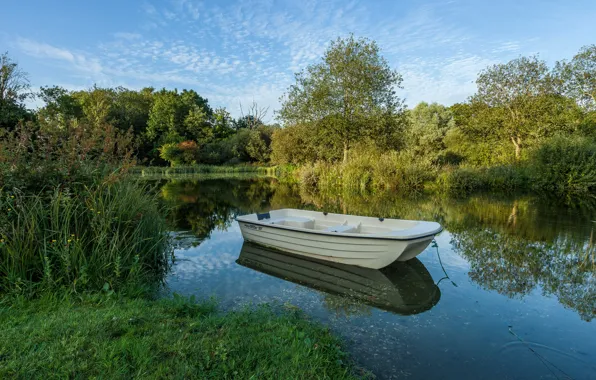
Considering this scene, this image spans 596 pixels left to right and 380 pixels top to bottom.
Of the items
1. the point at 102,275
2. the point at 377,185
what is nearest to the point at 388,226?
the point at 102,275

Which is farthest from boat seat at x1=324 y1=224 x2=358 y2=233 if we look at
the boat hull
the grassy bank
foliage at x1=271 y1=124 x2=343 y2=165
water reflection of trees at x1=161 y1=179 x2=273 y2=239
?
foliage at x1=271 y1=124 x2=343 y2=165

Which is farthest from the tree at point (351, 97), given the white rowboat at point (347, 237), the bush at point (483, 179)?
the white rowboat at point (347, 237)

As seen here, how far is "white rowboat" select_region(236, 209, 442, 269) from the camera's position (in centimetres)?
527

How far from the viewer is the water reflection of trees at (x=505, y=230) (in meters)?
5.16

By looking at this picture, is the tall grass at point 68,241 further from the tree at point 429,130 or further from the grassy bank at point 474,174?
the tree at point 429,130

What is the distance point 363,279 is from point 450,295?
4.29ft

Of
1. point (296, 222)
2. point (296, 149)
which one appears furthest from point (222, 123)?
point (296, 222)

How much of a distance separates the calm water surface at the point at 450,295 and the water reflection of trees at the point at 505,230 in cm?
3

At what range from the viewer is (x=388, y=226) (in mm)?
6512

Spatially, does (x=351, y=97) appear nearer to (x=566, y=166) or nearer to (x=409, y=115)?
(x=409, y=115)

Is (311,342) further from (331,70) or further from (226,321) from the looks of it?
(331,70)

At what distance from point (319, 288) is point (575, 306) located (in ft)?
11.4

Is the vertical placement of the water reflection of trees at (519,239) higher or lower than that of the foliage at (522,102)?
lower

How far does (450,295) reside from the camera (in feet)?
15.8
